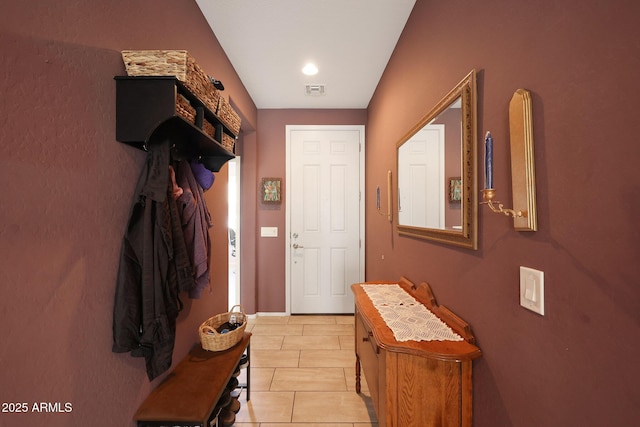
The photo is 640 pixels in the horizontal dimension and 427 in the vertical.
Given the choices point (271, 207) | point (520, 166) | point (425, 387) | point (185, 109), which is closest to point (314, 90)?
point (271, 207)

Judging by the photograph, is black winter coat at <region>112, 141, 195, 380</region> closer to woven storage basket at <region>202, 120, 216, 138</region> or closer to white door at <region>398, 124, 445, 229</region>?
woven storage basket at <region>202, 120, 216, 138</region>

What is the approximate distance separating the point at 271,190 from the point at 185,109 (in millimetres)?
2165

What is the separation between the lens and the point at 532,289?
0.79 meters

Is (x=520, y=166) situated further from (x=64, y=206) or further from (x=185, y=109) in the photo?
(x=64, y=206)

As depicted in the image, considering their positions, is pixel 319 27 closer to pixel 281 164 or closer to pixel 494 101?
pixel 494 101

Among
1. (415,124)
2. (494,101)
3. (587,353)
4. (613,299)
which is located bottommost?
(587,353)

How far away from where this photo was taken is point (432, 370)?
3.46ft

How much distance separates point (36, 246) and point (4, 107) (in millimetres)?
385

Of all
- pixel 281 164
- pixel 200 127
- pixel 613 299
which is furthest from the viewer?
pixel 281 164

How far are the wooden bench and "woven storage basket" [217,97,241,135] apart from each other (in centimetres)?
142

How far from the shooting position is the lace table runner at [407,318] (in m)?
1.11

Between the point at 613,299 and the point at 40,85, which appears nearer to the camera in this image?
the point at 613,299

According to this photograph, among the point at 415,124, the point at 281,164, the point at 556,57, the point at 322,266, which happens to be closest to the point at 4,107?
the point at 556,57

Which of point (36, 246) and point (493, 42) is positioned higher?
point (493, 42)
